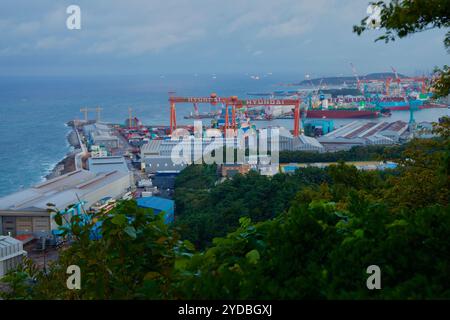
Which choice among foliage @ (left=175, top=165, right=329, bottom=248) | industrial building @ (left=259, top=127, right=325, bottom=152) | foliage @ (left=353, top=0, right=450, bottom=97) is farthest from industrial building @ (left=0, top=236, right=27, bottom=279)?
industrial building @ (left=259, top=127, right=325, bottom=152)

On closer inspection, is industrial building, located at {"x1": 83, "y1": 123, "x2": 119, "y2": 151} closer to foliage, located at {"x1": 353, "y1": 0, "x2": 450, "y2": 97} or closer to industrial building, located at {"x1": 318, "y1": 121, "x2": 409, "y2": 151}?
industrial building, located at {"x1": 318, "y1": 121, "x2": 409, "y2": 151}

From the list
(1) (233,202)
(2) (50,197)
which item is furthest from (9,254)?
(2) (50,197)

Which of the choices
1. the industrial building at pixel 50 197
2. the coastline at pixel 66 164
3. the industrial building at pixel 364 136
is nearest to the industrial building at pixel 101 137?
the coastline at pixel 66 164

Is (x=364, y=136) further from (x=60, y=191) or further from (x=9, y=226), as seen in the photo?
(x=9, y=226)

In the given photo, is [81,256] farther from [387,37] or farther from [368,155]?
[368,155]

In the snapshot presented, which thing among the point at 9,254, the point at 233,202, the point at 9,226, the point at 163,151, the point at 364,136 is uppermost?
the point at 364,136

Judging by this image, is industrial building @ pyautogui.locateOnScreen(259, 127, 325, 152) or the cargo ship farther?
the cargo ship
